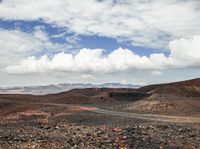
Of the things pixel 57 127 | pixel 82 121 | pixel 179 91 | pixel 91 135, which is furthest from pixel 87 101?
pixel 91 135

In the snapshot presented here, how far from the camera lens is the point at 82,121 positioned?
4369 cm

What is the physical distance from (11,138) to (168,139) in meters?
11.5

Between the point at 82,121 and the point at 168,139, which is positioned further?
the point at 82,121

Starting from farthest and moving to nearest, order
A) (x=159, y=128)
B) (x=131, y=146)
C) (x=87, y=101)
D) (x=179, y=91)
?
(x=179, y=91)
(x=87, y=101)
(x=159, y=128)
(x=131, y=146)

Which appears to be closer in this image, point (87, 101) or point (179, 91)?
point (87, 101)

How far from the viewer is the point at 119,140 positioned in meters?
26.6

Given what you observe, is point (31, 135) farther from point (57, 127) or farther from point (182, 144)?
point (182, 144)

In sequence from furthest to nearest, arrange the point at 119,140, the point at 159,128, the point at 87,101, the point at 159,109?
the point at 87,101
the point at 159,109
the point at 159,128
the point at 119,140

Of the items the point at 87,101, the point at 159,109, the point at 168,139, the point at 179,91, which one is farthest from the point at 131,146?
the point at 179,91

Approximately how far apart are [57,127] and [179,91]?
2769 inches

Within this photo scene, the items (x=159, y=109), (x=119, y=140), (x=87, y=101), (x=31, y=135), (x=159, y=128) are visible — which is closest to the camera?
(x=119, y=140)

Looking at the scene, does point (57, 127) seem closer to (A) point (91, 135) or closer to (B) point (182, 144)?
(A) point (91, 135)

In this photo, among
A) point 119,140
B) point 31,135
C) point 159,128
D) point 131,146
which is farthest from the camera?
point 159,128

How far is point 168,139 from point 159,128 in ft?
20.6
